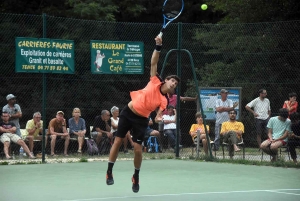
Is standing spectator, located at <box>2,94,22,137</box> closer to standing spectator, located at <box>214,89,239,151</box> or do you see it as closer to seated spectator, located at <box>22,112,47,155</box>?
seated spectator, located at <box>22,112,47,155</box>

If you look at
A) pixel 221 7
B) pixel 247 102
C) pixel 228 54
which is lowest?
pixel 247 102

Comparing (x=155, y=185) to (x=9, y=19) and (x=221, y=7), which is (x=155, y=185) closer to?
(x=9, y=19)

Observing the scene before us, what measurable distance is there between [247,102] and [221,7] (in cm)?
898

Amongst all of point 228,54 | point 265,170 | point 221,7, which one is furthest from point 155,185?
point 221,7

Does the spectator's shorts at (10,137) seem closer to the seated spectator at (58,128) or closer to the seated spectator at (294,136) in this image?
the seated spectator at (58,128)

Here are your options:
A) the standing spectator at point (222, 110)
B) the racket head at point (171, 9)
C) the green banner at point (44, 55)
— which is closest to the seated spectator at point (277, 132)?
Answer: the standing spectator at point (222, 110)

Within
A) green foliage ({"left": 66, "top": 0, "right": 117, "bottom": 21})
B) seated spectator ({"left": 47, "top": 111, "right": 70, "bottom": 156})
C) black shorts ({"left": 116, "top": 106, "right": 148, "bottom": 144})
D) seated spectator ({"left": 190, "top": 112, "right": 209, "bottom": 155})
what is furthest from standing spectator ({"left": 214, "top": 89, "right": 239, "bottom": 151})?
green foliage ({"left": 66, "top": 0, "right": 117, "bottom": 21})

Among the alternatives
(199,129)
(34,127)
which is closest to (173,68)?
(199,129)

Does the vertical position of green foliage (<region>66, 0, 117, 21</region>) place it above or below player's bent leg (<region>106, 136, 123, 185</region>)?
above

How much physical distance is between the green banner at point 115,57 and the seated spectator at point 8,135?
6.28 ft

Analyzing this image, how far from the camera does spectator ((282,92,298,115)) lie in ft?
49.9

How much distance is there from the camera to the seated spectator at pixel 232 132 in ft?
49.6

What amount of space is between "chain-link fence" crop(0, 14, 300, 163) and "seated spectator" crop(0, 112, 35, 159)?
27.3 inches

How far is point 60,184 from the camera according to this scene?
1075 cm
